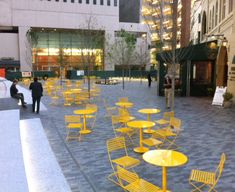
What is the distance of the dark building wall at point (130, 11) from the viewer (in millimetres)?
80688

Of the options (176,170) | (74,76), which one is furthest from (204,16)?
(176,170)

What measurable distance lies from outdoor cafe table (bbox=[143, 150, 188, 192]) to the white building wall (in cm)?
4887

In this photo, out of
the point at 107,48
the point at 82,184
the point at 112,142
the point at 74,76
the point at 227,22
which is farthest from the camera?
the point at 107,48

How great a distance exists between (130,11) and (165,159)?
263 feet

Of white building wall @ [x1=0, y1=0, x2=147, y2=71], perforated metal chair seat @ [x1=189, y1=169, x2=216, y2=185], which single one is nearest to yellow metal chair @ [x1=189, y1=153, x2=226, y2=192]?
perforated metal chair seat @ [x1=189, y1=169, x2=216, y2=185]

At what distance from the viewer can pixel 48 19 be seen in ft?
186

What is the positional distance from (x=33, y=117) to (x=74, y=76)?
3589cm

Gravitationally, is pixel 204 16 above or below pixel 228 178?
above

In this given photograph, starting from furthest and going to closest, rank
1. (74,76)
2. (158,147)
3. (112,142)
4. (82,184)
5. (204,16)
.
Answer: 1. (74,76)
2. (204,16)
3. (158,147)
4. (112,142)
5. (82,184)

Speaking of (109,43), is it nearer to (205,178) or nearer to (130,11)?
(130,11)

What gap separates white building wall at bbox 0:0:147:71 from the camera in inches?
2140

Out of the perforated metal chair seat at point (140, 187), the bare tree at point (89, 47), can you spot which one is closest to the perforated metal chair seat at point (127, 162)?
the perforated metal chair seat at point (140, 187)

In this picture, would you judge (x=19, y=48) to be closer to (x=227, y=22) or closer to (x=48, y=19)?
(x=48, y=19)

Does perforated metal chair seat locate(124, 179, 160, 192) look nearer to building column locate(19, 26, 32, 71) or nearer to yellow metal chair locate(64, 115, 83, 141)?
yellow metal chair locate(64, 115, 83, 141)
